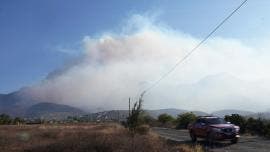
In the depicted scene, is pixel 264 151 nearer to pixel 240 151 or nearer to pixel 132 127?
pixel 240 151

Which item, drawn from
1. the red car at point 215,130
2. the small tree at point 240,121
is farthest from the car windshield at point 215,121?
the small tree at point 240,121

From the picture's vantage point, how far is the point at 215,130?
3044cm

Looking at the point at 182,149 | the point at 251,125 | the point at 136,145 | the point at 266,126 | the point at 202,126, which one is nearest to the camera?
the point at 136,145

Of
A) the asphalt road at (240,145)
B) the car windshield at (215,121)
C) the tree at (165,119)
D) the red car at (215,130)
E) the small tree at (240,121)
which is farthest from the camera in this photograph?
the tree at (165,119)

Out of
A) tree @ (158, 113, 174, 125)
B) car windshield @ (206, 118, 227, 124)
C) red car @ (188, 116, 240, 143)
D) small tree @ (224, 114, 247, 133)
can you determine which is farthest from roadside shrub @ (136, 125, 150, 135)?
tree @ (158, 113, 174, 125)

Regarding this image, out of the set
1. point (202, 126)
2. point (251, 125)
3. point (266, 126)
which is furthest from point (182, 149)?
point (251, 125)

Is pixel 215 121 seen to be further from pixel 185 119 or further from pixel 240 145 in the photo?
pixel 185 119

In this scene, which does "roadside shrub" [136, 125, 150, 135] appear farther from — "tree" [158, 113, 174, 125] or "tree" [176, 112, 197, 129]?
"tree" [158, 113, 174, 125]

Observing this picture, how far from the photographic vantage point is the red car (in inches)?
1196

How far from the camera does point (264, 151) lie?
25125 millimetres

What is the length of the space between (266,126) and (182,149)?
2310 cm

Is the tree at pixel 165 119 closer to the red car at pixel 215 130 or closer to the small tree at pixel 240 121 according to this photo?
the small tree at pixel 240 121

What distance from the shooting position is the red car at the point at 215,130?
99.7 ft

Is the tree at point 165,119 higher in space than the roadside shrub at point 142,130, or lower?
higher
